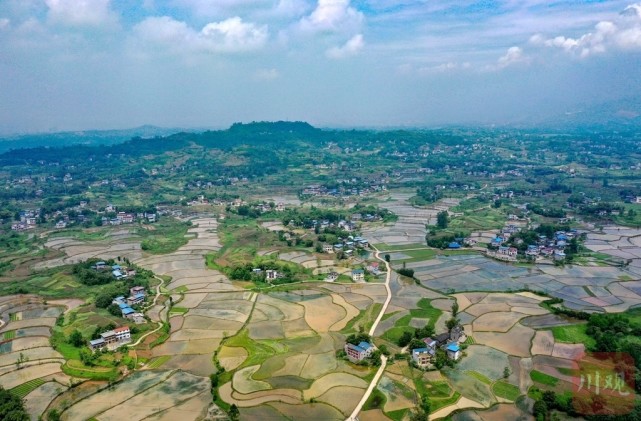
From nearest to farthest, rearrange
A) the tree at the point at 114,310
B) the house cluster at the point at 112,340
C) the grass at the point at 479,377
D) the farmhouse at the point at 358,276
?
the grass at the point at 479,377
the house cluster at the point at 112,340
the tree at the point at 114,310
the farmhouse at the point at 358,276

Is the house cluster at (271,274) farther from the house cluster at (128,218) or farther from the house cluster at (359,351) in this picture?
the house cluster at (128,218)

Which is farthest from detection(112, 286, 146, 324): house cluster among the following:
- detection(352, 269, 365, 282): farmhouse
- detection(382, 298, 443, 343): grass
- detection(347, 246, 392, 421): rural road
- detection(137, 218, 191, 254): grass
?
detection(352, 269, 365, 282): farmhouse

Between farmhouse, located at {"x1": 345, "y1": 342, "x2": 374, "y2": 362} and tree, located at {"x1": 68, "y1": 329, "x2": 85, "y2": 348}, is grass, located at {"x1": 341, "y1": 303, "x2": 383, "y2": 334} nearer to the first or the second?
farmhouse, located at {"x1": 345, "y1": 342, "x2": 374, "y2": 362}

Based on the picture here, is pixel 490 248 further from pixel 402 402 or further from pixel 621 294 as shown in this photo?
pixel 402 402

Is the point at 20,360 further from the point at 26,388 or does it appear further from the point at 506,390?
the point at 506,390

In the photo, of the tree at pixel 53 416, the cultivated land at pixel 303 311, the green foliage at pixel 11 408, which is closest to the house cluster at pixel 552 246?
the cultivated land at pixel 303 311

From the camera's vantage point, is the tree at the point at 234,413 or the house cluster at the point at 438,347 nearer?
the tree at the point at 234,413

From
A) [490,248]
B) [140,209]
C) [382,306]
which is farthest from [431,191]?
[382,306]
